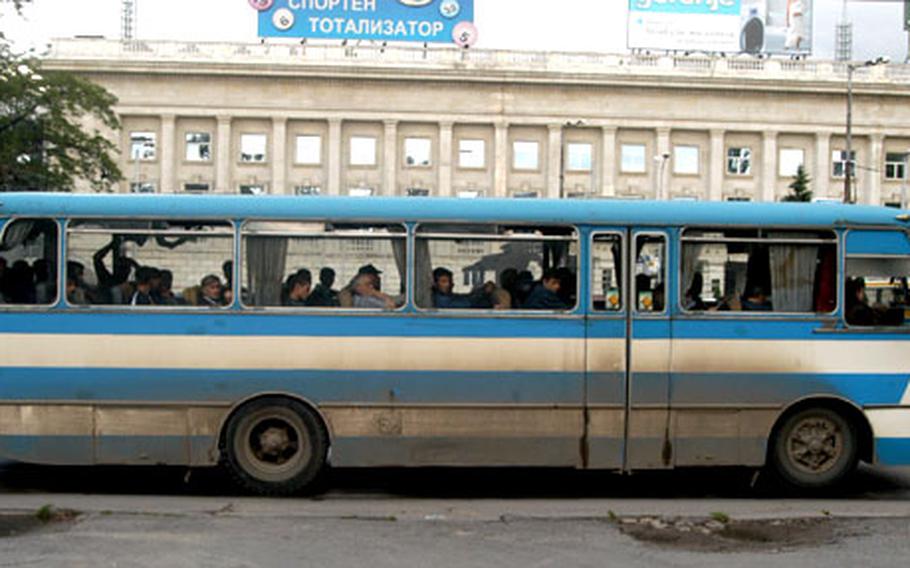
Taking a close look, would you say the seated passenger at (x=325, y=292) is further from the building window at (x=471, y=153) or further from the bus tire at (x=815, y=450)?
the building window at (x=471, y=153)

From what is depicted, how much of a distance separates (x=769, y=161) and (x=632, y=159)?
10.4m

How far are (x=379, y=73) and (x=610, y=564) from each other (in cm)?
6516

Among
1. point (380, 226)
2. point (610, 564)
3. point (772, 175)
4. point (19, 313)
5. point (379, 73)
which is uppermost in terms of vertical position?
point (379, 73)

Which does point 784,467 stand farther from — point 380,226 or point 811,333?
point 380,226

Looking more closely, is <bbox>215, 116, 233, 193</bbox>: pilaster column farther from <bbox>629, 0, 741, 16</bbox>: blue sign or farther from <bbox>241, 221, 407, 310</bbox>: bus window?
<bbox>241, 221, 407, 310</bbox>: bus window

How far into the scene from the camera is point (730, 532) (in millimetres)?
7727

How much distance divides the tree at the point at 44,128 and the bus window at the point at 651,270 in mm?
25905

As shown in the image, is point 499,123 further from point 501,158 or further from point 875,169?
point 875,169

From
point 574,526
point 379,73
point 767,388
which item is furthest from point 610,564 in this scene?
point 379,73

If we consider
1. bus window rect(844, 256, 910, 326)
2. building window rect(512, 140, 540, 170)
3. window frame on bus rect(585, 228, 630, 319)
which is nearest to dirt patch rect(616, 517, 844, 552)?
window frame on bus rect(585, 228, 630, 319)

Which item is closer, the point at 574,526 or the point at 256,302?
the point at 574,526

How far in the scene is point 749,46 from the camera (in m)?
67.1

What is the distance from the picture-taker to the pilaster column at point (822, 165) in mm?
70562

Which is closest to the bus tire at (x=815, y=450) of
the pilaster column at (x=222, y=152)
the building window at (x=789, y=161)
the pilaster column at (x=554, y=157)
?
the pilaster column at (x=554, y=157)
